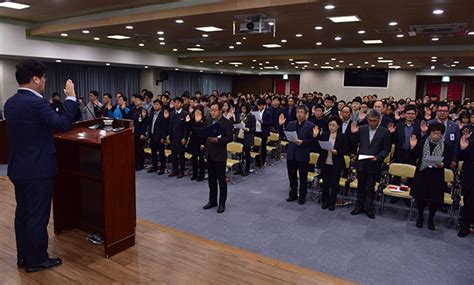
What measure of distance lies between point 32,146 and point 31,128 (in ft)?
0.48

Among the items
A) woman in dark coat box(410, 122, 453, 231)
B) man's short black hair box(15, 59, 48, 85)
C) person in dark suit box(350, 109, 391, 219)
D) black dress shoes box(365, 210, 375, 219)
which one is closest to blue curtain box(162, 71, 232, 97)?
person in dark suit box(350, 109, 391, 219)

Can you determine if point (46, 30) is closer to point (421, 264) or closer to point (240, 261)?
point (240, 261)

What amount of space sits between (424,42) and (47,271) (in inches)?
435

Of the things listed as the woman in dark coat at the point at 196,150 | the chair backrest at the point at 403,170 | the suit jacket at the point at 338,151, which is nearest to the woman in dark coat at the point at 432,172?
the chair backrest at the point at 403,170

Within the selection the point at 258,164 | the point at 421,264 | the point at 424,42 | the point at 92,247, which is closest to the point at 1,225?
the point at 92,247

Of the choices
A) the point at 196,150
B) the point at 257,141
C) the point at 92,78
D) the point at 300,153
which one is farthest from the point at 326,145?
the point at 92,78

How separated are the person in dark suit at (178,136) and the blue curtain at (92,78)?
8559mm

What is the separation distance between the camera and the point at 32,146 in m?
2.87

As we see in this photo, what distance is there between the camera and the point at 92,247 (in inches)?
140

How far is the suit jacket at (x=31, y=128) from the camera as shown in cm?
281

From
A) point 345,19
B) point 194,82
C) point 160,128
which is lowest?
point 160,128

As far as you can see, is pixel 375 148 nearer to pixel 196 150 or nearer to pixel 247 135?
pixel 247 135

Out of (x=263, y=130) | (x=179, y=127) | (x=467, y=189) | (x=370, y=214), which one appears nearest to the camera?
(x=467, y=189)

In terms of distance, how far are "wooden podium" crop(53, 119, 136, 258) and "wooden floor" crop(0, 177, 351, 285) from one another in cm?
17
